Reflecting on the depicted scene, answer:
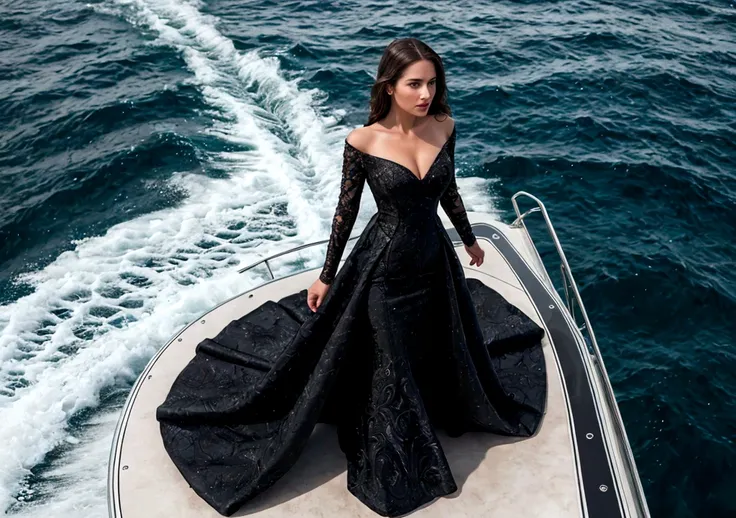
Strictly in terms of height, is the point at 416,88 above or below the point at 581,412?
above

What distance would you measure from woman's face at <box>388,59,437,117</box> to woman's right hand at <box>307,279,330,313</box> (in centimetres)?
123

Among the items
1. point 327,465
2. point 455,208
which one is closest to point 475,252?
point 455,208

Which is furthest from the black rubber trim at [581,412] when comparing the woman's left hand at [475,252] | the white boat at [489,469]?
the woman's left hand at [475,252]

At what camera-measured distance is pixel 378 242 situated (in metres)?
3.90

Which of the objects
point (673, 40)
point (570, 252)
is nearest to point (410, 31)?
point (673, 40)

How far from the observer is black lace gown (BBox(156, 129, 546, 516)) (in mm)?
3854

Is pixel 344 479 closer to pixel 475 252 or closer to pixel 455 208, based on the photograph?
pixel 475 252

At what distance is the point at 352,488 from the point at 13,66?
47.5 ft

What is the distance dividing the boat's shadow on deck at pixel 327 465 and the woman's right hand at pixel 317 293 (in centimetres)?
98

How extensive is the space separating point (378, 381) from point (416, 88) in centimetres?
175

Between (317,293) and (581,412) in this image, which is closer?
(317,293)

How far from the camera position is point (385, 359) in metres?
3.92

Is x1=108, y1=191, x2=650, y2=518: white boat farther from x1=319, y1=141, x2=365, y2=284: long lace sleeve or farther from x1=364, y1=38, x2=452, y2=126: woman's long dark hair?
x1=364, y1=38, x2=452, y2=126: woman's long dark hair

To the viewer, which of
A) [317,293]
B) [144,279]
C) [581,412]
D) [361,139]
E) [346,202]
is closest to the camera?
[361,139]
